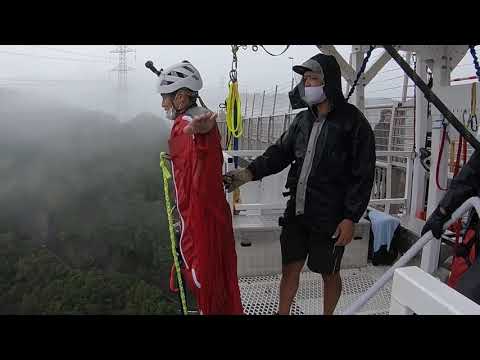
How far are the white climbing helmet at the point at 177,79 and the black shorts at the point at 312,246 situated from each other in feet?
3.29

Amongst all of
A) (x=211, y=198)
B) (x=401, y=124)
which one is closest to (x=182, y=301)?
(x=211, y=198)

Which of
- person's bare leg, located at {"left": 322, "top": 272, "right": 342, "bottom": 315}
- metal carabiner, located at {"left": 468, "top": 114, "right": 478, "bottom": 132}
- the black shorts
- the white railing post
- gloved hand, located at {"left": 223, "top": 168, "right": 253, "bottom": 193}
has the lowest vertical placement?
person's bare leg, located at {"left": 322, "top": 272, "right": 342, "bottom": 315}

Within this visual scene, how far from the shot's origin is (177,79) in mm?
1711

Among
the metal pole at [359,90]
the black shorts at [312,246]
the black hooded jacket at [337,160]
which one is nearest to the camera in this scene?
the black hooded jacket at [337,160]

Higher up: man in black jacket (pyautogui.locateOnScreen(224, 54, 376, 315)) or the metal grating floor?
man in black jacket (pyautogui.locateOnScreen(224, 54, 376, 315))

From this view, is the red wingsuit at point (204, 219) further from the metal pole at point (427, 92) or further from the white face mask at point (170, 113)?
the metal pole at point (427, 92)

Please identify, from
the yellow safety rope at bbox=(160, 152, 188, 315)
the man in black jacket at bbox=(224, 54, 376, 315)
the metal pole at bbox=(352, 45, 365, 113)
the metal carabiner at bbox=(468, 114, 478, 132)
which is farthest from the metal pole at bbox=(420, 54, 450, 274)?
the yellow safety rope at bbox=(160, 152, 188, 315)

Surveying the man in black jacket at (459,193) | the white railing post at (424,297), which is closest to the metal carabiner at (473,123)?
the man in black jacket at (459,193)

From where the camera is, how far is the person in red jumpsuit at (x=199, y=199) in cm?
157

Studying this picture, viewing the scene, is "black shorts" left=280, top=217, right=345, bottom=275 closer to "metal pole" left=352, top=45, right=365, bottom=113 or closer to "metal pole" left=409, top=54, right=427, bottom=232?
"metal pole" left=409, top=54, right=427, bottom=232

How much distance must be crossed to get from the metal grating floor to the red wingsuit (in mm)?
1146

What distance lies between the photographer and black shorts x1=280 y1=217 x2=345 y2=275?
2099 mm

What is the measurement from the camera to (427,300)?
64cm

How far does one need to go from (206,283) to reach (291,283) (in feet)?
2.49
